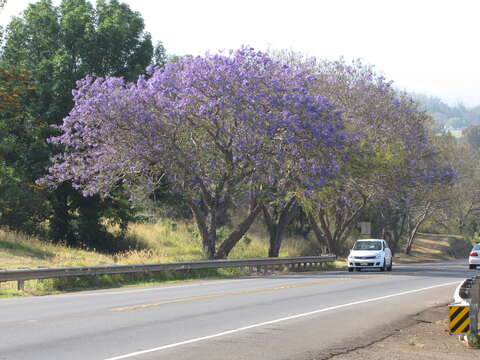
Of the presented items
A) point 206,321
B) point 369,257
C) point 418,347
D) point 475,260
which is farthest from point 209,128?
point 418,347

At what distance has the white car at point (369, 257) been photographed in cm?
3497

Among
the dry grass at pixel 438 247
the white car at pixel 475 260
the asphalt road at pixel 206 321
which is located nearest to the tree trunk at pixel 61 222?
the asphalt road at pixel 206 321

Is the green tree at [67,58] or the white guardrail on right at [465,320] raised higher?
the green tree at [67,58]

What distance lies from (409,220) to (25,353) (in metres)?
67.1

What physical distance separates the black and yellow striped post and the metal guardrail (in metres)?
13.2

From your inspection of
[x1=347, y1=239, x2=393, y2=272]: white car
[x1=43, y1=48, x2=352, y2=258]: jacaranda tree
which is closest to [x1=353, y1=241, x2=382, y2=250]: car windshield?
[x1=347, y1=239, x2=393, y2=272]: white car

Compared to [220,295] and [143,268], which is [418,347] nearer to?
[220,295]

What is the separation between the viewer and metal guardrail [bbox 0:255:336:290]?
21391mm

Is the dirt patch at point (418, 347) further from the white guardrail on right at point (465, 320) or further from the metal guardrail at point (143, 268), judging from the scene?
the metal guardrail at point (143, 268)

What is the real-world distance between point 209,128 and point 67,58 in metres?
10.4

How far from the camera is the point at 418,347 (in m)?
12.0

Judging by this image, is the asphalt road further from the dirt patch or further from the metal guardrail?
the metal guardrail

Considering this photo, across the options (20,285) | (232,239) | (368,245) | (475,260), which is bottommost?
(20,285)

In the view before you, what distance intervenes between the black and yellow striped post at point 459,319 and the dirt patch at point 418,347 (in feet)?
0.98
